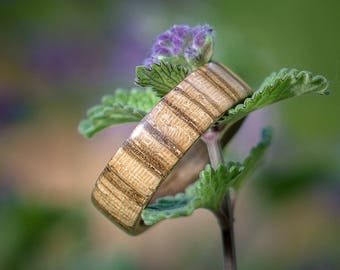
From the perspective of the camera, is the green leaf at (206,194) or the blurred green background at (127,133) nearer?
the green leaf at (206,194)

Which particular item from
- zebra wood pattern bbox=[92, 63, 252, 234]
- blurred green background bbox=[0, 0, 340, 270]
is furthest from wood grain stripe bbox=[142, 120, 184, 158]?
blurred green background bbox=[0, 0, 340, 270]

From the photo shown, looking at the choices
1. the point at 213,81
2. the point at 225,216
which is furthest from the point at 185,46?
the point at 225,216

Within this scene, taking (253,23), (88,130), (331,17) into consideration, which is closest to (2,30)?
(253,23)

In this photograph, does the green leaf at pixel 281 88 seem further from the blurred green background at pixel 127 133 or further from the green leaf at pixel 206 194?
the blurred green background at pixel 127 133

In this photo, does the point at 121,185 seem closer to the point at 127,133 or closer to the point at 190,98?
the point at 190,98

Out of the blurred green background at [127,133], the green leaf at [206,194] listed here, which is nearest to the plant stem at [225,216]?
the green leaf at [206,194]

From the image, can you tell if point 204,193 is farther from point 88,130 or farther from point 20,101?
point 20,101
